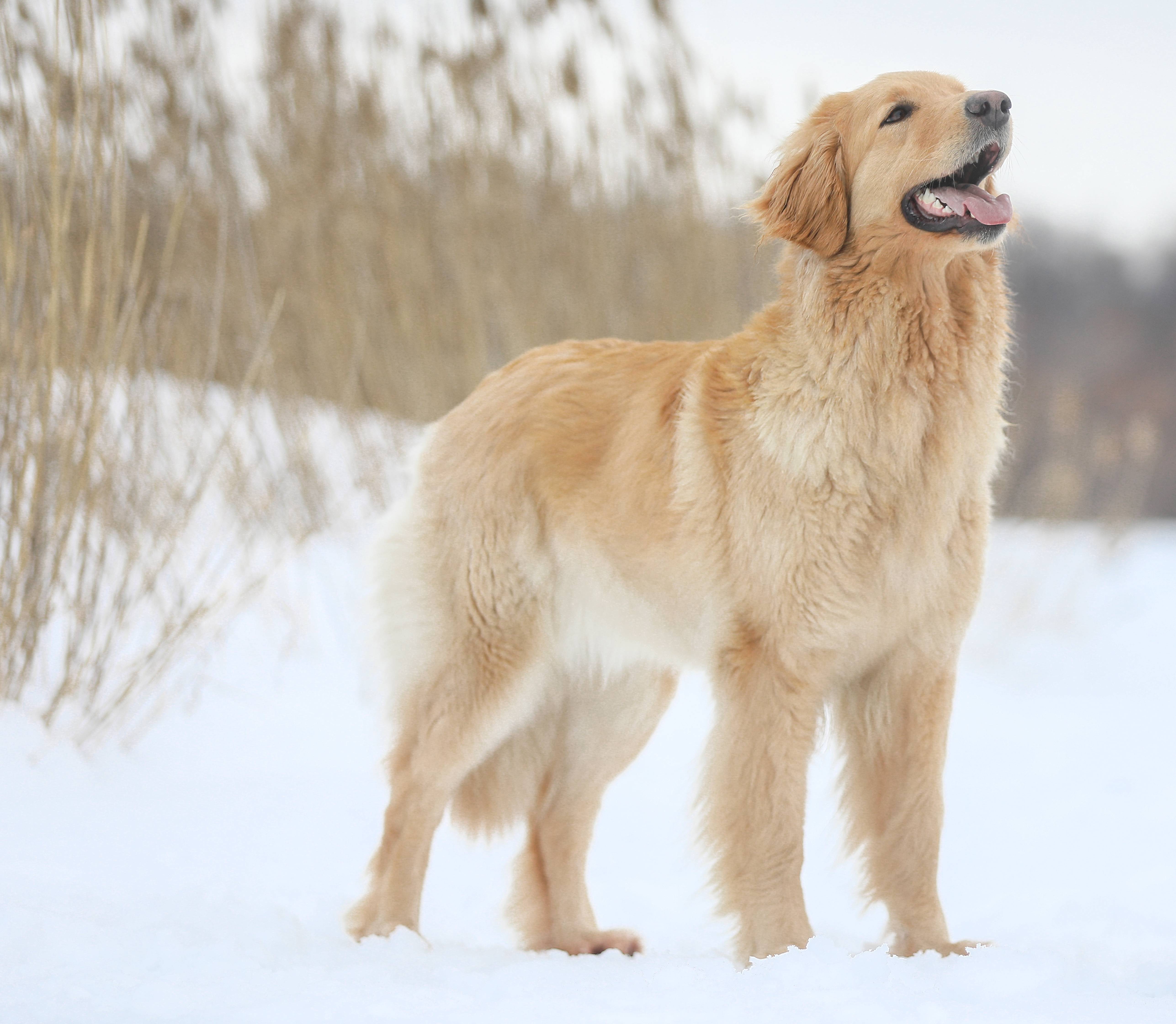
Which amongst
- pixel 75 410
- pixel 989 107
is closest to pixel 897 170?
pixel 989 107

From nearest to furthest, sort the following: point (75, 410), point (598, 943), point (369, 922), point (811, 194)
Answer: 1. point (811, 194)
2. point (369, 922)
3. point (598, 943)
4. point (75, 410)

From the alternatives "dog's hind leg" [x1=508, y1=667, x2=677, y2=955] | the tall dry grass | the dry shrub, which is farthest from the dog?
the tall dry grass

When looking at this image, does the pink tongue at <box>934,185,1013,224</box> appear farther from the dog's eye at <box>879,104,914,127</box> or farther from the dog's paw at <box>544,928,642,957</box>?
Answer: the dog's paw at <box>544,928,642,957</box>

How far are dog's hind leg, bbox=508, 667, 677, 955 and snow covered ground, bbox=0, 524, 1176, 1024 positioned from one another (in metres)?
0.16

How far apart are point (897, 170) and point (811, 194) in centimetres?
19

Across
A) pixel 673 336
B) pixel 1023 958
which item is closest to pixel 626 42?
pixel 673 336

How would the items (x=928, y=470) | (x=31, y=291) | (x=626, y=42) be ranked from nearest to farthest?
1. (x=928, y=470)
2. (x=31, y=291)
3. (x=626, y=42)

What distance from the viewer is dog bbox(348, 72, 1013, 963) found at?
2.48 m

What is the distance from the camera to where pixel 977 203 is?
238cm

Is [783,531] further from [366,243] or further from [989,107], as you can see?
[366,243]

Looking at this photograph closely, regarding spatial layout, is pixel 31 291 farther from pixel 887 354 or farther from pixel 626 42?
pixel 626 42

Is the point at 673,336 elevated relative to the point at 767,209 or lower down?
lower down

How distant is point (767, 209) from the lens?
265cm

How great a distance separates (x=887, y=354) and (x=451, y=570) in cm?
116
